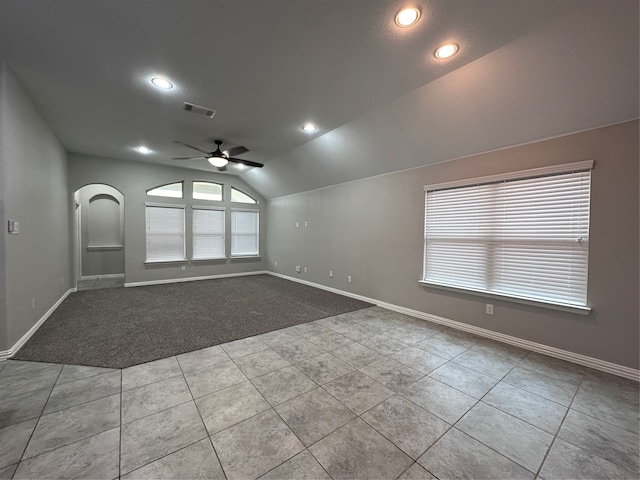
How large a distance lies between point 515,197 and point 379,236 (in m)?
2.16

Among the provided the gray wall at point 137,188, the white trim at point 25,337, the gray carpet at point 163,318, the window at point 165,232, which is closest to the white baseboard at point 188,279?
the gray wall at point 137,188

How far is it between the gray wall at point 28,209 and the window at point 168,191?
192 centimetres

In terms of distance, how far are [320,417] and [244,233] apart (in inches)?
267

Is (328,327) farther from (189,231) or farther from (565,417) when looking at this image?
(189,231)

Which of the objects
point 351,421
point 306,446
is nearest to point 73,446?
point 306,446

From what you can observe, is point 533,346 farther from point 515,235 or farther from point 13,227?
point 13,227

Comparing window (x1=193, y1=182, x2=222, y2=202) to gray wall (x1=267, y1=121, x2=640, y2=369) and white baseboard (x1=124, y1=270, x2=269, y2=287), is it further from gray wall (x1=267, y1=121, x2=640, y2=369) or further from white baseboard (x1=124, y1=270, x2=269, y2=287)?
gray wall (x1=267, y1=121, x2=640, y2=369)

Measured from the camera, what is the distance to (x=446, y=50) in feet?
7.36

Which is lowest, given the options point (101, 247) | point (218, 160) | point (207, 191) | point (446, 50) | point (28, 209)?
point (101, 247)

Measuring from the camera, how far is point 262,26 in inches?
80.7

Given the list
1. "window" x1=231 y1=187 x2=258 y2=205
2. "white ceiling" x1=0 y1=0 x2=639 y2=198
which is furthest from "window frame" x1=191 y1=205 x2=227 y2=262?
"white ceiling" x1=0 y1=0 x2=639 y2=198

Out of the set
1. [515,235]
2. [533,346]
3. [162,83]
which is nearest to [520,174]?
[515,235]

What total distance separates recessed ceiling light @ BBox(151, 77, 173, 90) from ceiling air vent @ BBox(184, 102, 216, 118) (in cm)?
35

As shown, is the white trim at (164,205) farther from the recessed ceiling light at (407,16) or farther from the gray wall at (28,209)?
the recessed ceiling light at (407,16)
